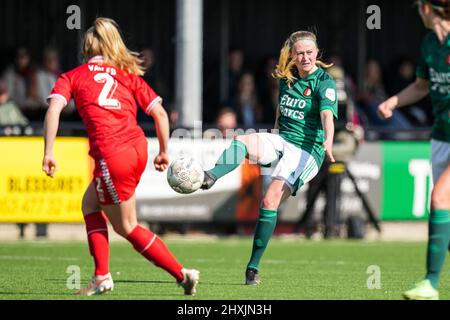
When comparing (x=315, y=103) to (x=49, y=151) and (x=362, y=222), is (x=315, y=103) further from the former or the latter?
(x=362, y=222)

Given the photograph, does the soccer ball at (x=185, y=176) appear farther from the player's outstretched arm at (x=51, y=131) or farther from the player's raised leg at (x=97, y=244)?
the player's outstretched arm at (x=51, y=131)

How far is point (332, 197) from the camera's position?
1667cm

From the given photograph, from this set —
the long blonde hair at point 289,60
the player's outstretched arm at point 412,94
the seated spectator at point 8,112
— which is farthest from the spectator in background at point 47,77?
the player's outstretched arm at point 412,94

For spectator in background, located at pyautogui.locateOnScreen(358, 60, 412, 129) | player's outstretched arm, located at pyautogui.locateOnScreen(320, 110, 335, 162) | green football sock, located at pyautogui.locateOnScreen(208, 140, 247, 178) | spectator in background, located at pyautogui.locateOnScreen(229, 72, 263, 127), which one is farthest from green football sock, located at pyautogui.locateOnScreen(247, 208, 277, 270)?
spectator in background, located at pyautogui.locateOnScreen(358, 60, 412, 129)

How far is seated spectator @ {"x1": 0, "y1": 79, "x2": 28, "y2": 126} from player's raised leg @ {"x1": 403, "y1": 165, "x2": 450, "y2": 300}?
9.61 meters

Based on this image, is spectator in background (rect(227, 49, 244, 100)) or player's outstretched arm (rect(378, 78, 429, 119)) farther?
spectator in background (rect(227, 49, 244, 100))

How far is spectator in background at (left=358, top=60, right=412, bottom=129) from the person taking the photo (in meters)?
20.2

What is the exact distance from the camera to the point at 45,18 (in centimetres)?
2133

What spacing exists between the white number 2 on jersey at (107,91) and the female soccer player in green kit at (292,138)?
158 cm

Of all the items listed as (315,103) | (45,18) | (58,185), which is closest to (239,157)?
(315,103)

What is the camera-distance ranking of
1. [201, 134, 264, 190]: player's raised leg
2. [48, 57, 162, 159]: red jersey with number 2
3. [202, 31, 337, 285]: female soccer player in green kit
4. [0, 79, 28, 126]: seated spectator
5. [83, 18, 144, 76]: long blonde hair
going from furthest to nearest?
[0, 79, 28, 126]: seated spectator → [202, 31, 337, 285]: female soccer player in green kit → [201, 134, 264, 190]: player's raised leg → [83, 18, 144, 76]: long blonde hair → [48, 57, 162, 159]: red jersey with number 2

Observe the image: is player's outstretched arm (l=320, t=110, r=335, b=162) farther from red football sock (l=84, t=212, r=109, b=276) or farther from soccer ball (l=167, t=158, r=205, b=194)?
red football sock (l=84, t=212, r=109, b=276)

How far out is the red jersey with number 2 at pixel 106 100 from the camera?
8766mm

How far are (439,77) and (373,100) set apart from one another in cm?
1201
